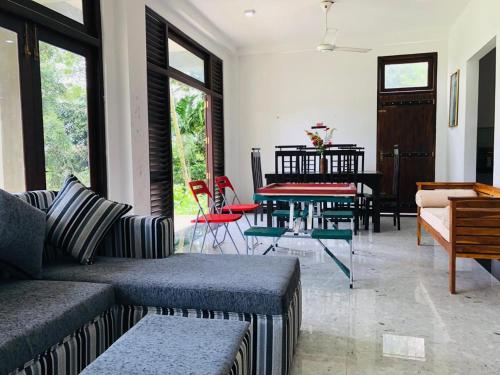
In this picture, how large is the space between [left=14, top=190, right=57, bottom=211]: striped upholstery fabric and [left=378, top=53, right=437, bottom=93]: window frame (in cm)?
579

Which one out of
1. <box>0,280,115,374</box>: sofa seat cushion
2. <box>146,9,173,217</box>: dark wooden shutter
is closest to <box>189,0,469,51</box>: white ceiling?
<box>146,9,173,217</box>: dark wooden shutter

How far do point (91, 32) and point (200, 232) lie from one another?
2.84 m

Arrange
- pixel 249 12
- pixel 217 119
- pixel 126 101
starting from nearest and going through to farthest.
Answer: pixel 126 101 → pixel 249 12 → pixel 217 119

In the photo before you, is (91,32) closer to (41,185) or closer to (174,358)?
(41,185)

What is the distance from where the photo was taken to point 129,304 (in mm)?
1917

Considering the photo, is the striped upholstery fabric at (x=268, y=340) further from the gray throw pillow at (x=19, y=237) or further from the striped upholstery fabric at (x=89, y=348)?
the gray throw pillow at (x=19, y=237)

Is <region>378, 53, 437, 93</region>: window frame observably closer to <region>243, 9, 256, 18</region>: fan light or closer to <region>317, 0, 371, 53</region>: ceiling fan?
<region>317, 0, 371, 53</region>: ceiling fan

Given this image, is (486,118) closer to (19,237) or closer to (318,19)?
(318,19)

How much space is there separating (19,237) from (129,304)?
0.61 m

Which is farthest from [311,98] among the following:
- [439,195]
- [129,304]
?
[129,304]

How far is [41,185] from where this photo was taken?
9.89 ft

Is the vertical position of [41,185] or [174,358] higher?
[41,185]

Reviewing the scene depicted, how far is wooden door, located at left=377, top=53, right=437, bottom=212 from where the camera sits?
6586 mm

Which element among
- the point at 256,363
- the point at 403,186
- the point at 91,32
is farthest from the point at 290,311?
the point at 403,186
